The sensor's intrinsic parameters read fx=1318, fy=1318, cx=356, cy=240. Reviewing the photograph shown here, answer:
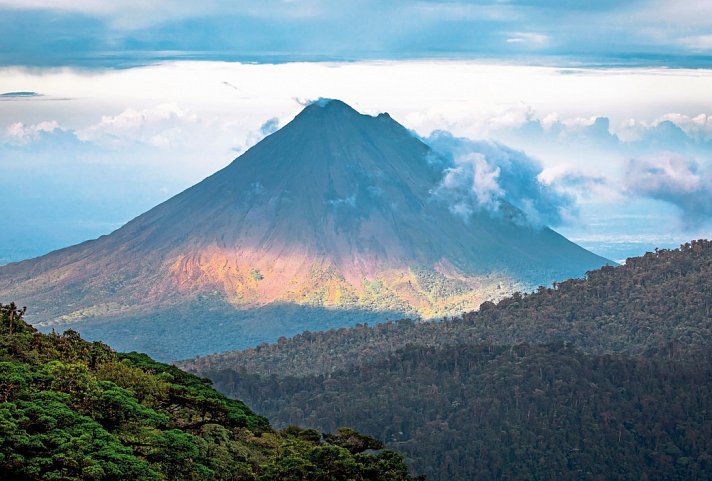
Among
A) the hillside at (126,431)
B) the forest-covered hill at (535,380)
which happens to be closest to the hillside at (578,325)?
the forest-covered hill at (535,380)

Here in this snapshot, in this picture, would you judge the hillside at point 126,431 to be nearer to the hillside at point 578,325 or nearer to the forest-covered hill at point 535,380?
the forest-covered hill at point 535,380

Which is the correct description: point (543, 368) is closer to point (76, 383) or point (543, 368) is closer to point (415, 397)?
point (415, 397)

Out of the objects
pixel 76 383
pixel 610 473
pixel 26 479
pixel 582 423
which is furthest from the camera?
pixel 582 423

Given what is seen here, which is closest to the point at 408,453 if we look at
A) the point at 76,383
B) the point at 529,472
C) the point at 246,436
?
the point at 529,472

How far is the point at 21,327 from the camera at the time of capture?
51719 millimetres

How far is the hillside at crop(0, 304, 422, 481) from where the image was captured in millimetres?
37406

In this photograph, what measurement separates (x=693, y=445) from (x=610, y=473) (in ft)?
27.4

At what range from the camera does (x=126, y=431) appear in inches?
1647

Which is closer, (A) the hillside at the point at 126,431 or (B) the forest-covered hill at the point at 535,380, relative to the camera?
(A) the hillside at the point at 126,431

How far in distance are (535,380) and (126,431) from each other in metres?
78.6

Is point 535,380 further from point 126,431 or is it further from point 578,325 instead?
point 126,431

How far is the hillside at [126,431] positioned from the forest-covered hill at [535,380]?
50524 millimetres

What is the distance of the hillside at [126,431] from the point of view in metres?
37.4

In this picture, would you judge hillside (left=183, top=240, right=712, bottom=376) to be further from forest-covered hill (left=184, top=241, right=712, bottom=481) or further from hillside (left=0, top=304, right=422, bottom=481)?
hillside (left=0, top=304, right=422, bottom=481)
